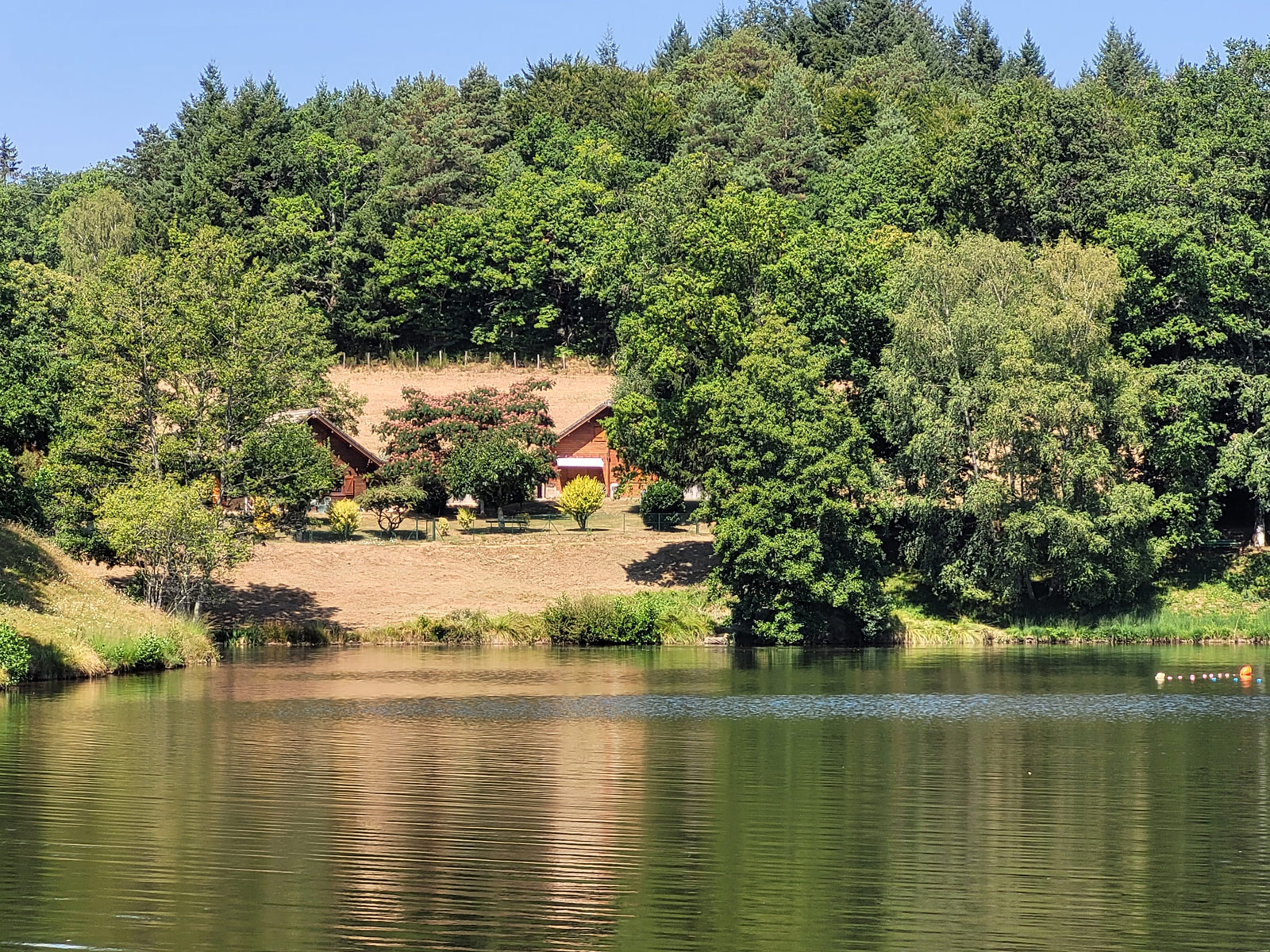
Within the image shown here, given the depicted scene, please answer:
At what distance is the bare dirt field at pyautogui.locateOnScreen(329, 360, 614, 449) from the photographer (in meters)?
105

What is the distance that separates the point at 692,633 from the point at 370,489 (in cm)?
2252

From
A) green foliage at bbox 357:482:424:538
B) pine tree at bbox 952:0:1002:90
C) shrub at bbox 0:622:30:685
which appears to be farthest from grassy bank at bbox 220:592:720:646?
pine tree at bbox 952:0:1002:90

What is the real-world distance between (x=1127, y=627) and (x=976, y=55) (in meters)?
107

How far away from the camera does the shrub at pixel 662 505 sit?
265 feet

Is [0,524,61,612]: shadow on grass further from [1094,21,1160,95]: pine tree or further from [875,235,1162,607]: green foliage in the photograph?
[1094,21,1160,95]: pine tree

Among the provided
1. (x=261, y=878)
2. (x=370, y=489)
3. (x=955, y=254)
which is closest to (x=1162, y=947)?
(x=261, y=878)

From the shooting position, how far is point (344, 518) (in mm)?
77062

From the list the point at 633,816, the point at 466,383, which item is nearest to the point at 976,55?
the point at 466,383

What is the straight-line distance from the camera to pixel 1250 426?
232ft

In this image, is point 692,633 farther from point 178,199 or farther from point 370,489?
A: point 178,199

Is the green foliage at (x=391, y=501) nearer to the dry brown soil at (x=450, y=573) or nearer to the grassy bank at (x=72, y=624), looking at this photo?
the dry brown soil at (x=450, y=573)

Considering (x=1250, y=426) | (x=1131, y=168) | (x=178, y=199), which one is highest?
(x=178, y=199)

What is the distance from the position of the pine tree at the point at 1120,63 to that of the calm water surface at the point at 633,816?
389ft

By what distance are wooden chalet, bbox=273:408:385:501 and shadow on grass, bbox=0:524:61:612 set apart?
101 feet
